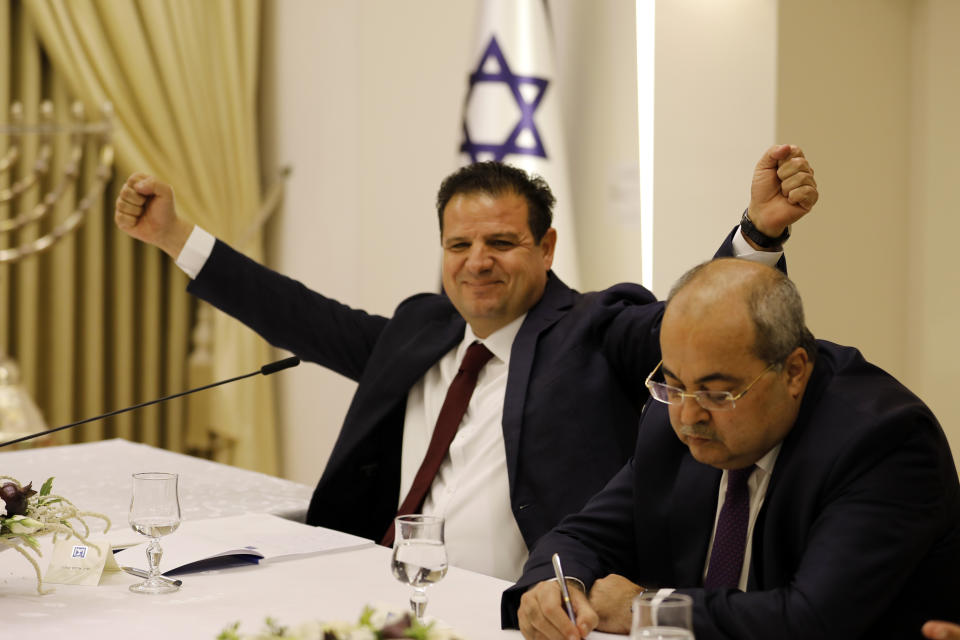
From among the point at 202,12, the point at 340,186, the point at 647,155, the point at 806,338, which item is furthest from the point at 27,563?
the point at 202,12

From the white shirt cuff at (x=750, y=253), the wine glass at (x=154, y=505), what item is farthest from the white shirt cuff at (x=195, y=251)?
the white shirt cuff at (x=750, y=253)

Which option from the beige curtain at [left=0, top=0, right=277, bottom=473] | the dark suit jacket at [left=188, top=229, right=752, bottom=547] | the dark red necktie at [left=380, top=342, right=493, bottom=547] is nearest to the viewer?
the dark suit jacket at [left=188, top=229, right=752, bottom=547]

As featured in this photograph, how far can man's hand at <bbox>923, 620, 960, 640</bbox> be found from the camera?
1287 millimetres

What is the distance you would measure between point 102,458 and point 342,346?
73cm

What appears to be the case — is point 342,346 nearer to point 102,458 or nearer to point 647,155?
point 102,458

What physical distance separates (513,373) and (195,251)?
915mm

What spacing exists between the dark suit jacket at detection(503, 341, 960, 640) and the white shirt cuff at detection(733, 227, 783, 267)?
389 millimetres

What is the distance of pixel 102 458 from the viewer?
2.96 meters

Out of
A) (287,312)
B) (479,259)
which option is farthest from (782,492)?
(287,312)

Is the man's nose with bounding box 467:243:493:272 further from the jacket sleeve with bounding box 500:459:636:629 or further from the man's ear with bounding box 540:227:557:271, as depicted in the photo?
the jacket sleeve with bounding box 500:459:636:629

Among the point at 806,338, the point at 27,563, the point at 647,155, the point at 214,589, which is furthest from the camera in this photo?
the point at 647,155

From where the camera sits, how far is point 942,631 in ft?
4.22

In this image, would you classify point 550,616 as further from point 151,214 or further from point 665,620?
point 151,214

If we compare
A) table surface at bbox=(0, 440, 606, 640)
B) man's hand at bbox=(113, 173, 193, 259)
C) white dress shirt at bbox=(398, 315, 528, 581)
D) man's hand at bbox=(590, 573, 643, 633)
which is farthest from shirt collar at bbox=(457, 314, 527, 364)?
man's hand at bbox=(590, 573, 643, 633)
